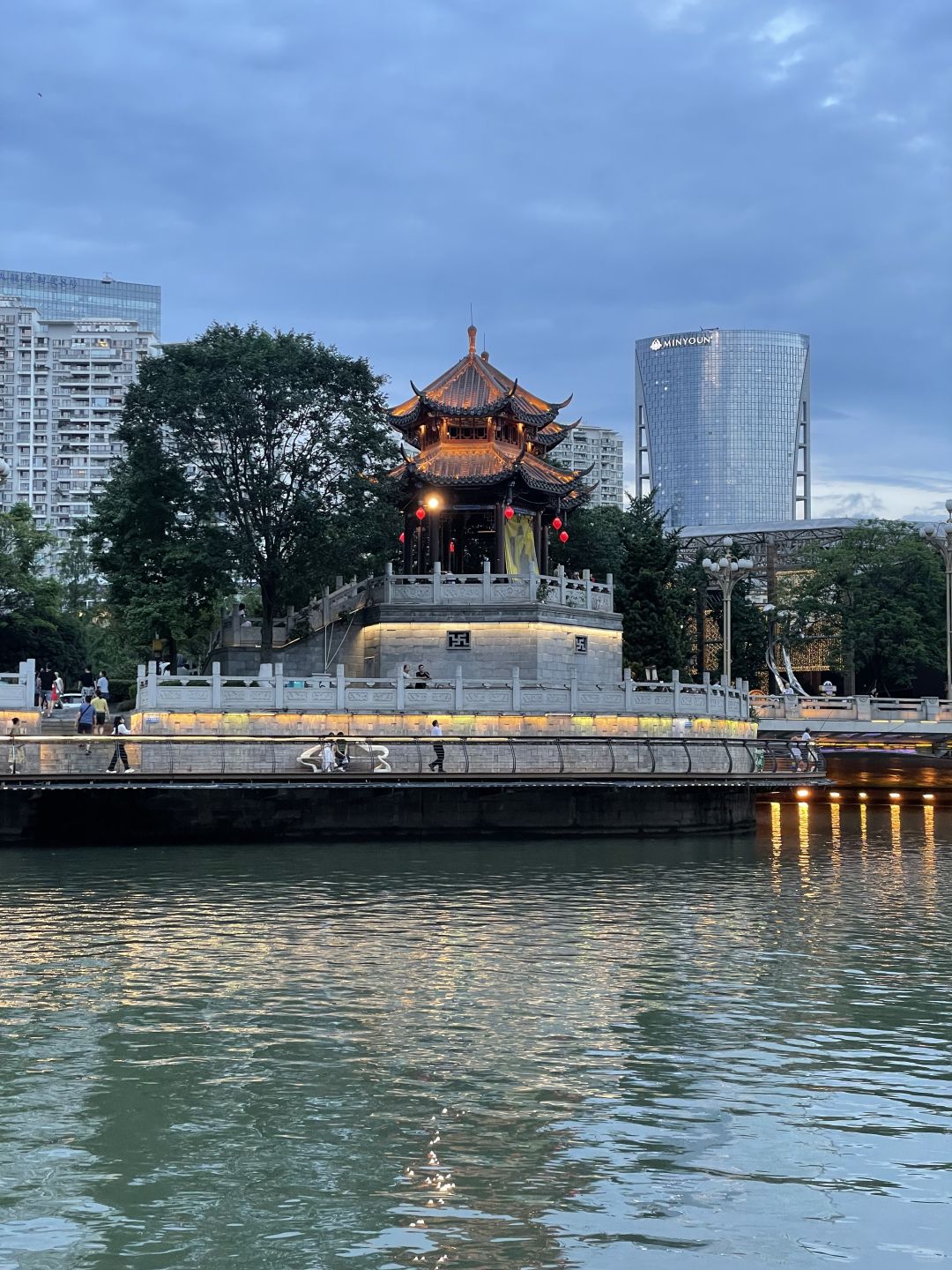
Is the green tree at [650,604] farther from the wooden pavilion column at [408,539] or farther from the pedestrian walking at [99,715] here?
the pedestrian walking at [99,715]

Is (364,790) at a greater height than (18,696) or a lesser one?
lesser

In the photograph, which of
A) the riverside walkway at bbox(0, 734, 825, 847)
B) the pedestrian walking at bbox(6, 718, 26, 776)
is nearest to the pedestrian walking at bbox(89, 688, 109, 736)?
the riverside walkway at bbox(0, 734, 825, 847)

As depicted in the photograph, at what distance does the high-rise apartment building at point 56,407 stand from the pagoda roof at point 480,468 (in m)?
121

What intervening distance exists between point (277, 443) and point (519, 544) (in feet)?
38.3

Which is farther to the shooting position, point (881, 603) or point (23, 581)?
point (881, 603)

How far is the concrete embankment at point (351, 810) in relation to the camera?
3866 centimetres

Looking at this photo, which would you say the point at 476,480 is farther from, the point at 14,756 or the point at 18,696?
the point at 14,756

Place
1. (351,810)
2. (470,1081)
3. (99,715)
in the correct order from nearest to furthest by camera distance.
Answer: (470,1081), (351,810), (99,715)

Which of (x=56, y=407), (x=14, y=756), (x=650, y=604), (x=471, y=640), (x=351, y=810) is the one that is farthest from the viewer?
(x=56, y=407)

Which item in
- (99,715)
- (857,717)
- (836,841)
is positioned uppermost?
(99,715)

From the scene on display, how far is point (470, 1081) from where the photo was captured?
14930 millimetres

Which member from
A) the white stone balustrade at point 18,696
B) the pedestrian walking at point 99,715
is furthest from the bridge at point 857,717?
the white stone balustrade at point 18,696

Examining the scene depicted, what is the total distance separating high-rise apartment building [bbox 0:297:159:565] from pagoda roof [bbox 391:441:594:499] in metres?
121

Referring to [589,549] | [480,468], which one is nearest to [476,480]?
[480,468]
